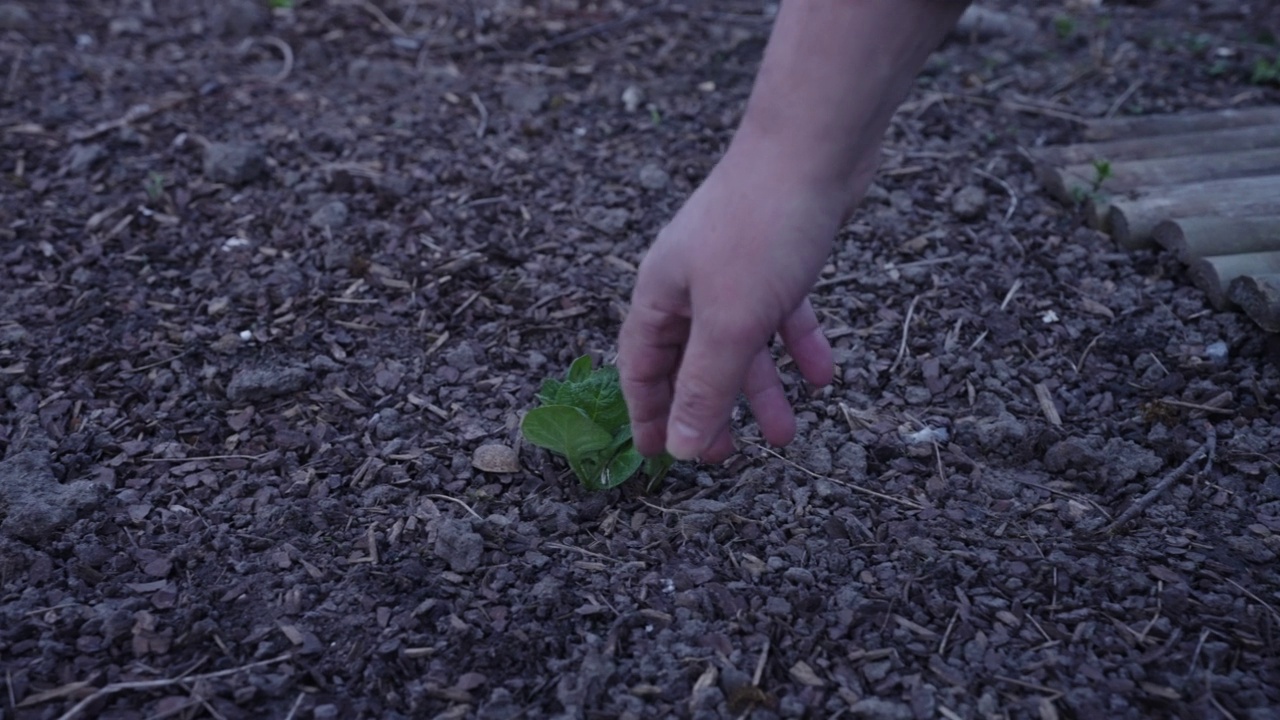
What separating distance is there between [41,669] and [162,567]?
0.95ft

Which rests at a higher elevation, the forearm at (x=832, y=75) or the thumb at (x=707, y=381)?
the forearm at (x=832, y=75)

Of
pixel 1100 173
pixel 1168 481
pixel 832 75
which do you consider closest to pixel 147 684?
pixel 832 75

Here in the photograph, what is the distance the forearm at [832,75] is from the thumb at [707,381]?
246 mm

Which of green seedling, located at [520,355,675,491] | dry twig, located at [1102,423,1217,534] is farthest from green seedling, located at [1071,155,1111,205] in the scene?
green seedling, located at [520,355,675,491]

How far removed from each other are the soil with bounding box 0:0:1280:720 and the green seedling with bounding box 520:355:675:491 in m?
0.08

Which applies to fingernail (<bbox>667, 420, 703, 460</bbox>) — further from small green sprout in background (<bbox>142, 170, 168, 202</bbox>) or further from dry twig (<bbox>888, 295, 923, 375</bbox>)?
small green sprout in background (<bbox>142, 170, 168, 202</bbox>)

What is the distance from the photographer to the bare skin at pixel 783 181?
1.52 m

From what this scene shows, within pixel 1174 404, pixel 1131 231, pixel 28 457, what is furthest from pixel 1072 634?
pixel 28 457

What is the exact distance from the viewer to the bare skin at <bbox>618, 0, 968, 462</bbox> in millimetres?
1518

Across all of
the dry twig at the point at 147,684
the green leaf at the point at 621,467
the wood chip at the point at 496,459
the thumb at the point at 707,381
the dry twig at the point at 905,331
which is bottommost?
the dry twig at the point at 147,684

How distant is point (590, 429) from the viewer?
2.26m

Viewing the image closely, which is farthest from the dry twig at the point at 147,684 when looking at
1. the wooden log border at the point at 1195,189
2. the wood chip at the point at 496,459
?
the wooden log border at the point at 1195,189

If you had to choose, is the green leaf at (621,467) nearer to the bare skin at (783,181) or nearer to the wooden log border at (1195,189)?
the bare skin at (783,181)

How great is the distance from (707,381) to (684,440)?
12 centimetres
